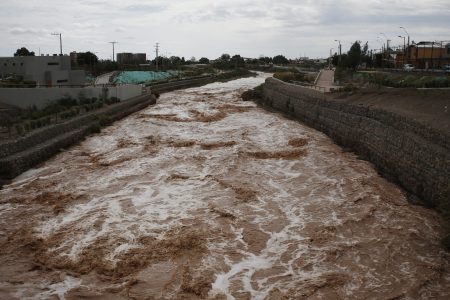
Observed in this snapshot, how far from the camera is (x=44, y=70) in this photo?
39.8 meters

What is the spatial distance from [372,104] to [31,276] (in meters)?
14.7

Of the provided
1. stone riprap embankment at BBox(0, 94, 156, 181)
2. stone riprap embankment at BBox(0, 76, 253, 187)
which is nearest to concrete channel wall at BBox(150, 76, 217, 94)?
stone riprap embankment at BBox(0, 76, 253, 187)

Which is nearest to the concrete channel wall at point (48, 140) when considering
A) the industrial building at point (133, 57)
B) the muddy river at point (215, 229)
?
the muddy river at point (215, 229)

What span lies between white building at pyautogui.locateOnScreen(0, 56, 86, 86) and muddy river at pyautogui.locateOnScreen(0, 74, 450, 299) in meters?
22.6

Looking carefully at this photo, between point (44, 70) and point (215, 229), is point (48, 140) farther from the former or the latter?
point (44, 70)

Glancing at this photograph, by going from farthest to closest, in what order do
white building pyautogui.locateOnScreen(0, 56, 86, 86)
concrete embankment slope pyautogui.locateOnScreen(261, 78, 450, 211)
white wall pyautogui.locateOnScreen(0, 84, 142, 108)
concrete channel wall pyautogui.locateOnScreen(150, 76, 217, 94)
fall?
concrete channel wall pyautogui.locateOnScreen(150, 76, 217, 94), white building pyautogui.locateOnScreen(0, 56, 86, 86), white wall pyautogui.locateOnScreen(0, 84, 142, 108), concrete embankment slope pyautogui.locateOnScreen(261, 78, 450, 211)

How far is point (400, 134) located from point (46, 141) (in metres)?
12.9

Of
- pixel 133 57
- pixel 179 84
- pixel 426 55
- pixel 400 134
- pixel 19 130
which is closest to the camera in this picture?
pixel 400 134

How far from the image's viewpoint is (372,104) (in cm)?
1878

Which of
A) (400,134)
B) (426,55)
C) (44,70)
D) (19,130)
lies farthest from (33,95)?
(426,55)

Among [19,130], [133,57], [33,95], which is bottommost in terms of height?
[19,130]

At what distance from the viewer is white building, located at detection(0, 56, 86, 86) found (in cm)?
3811

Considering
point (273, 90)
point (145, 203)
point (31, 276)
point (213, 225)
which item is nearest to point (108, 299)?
point (31, 276)

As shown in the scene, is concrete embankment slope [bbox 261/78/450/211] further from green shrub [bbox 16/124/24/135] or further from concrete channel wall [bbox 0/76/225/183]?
green shrub [bbox 16/124/24/135]
